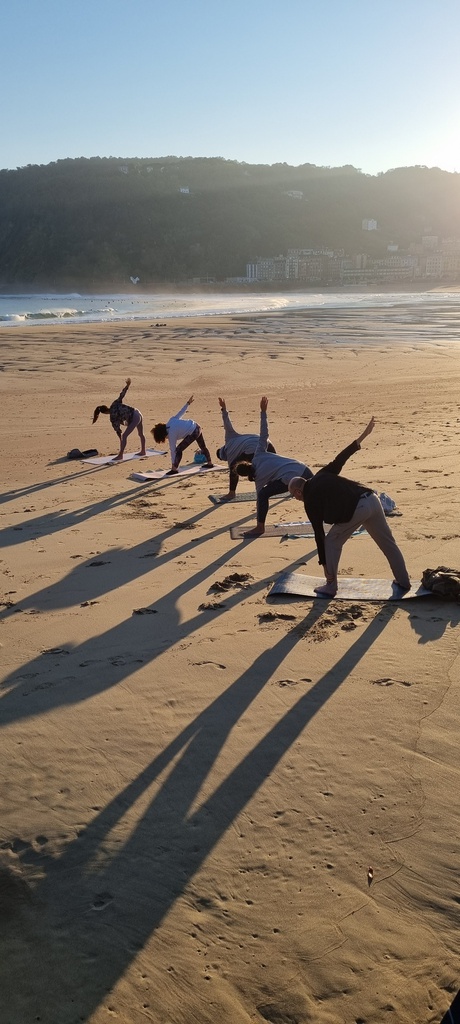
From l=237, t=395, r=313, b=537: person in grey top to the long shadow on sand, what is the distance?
3.22 meters

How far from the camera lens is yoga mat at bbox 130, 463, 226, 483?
33.7 ft

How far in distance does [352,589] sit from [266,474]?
1925 mm

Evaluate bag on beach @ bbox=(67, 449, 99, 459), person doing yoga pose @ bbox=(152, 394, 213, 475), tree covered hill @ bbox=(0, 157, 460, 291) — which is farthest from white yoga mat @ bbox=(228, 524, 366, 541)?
tree covered hill @ bbox=(0, 157, 460, 291)

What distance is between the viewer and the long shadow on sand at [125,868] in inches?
107

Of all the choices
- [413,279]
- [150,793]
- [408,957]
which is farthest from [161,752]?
[413,279]

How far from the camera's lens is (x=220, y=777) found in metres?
3.75

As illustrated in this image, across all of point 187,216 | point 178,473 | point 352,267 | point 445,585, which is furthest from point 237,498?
point 187,216

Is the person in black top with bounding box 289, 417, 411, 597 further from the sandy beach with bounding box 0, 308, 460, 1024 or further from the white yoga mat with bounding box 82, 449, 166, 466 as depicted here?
the white yoga mat with bounding box 82, 449, 166, 466

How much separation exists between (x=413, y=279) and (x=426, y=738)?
9087 cm

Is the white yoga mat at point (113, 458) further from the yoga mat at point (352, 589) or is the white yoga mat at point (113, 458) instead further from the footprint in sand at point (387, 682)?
the footprint in sand at point (387, 682)

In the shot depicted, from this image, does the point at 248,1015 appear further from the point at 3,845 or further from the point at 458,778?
the point at 458,778

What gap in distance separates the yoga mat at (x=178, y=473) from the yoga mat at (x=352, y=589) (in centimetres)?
439

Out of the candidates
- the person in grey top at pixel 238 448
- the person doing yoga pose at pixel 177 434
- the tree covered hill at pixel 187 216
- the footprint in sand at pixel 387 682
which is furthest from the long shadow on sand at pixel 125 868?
the tree covered hill at pixel 187 216

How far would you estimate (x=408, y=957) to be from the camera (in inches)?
108
